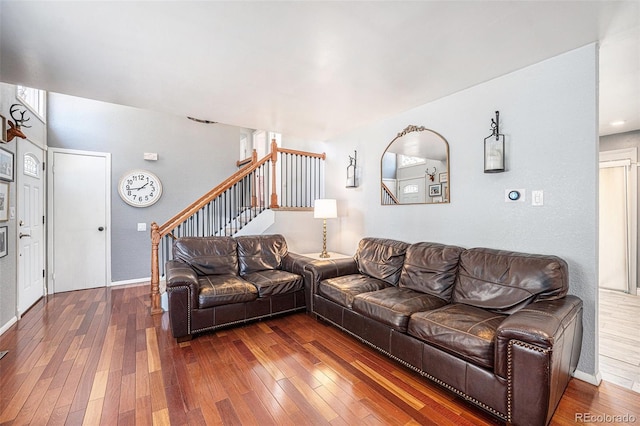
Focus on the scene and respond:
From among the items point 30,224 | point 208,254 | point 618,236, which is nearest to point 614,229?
point 618,236

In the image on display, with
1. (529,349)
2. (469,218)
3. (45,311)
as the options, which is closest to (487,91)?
(469,218)

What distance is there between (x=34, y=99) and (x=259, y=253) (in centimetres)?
355

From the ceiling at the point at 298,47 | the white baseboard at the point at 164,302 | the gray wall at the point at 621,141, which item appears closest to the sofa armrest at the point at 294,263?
the white baseboard at the point at 164,302

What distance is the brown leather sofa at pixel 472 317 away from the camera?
153cm

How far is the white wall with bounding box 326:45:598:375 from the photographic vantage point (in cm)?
211

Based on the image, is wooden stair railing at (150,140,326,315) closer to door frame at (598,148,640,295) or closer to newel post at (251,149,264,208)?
newel post at (251,149,264,208)

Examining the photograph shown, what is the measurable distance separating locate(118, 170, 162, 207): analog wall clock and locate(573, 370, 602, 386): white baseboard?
219 inches

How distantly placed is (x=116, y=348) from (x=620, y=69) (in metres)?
4.91

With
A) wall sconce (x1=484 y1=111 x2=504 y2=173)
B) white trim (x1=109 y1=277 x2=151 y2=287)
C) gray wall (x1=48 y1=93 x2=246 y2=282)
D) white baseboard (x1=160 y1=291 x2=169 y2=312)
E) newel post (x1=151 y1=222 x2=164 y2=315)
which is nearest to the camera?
wall sconce (x1=484 y1=111 x2=504 y2=173)

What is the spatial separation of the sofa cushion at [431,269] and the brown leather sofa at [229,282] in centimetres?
122

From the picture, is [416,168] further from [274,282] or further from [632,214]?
[632,214]

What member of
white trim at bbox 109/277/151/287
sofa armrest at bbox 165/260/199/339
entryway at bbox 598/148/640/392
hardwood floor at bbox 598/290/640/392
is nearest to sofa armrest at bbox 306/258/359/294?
sofa armrest at bbox 165/260/199/339

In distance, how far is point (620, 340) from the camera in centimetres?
267

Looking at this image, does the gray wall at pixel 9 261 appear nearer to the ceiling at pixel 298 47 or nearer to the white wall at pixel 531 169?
the ceiling at pixel 298 47
